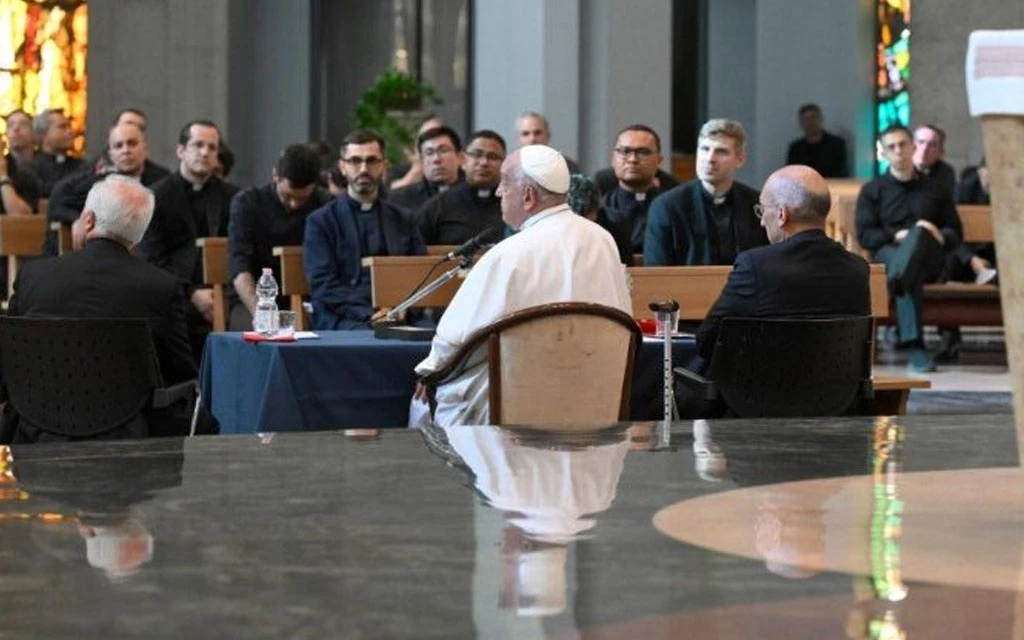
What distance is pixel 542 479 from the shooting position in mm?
2803

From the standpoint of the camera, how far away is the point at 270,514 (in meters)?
2.40

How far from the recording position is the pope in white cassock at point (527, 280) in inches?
228

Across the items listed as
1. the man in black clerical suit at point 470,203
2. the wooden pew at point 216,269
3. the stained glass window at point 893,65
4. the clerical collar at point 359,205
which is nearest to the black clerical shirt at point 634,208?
the man in black clerical suit at point 470,203

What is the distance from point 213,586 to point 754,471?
1.23 metres

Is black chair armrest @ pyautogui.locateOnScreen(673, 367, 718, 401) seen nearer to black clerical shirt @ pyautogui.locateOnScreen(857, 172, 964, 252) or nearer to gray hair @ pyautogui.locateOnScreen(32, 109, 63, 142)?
black clerical shirt @ pyautogui.locateOnScreen(857, 172, 964, 252)

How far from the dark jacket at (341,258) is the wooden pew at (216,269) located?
56 centimetres

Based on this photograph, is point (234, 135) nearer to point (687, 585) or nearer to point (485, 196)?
point (485, 196)

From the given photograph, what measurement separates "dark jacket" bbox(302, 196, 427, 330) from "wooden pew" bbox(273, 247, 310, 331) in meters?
0.08

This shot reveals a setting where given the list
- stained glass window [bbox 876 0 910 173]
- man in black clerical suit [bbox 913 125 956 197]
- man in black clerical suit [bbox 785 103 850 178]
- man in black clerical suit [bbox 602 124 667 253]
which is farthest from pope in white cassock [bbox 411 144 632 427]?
man in black clerical suit [bbox 785 103 850 178]

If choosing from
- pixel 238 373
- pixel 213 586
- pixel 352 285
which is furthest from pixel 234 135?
pixel 213 586

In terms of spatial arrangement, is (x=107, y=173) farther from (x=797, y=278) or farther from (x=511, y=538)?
(x=511, y=538)

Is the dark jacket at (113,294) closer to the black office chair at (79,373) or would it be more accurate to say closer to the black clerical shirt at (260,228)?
the black office chair at (79,373)

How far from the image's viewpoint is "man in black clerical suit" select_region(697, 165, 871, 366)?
21.1ft

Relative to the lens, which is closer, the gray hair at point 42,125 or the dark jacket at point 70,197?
the dark jacket at point 70,197
